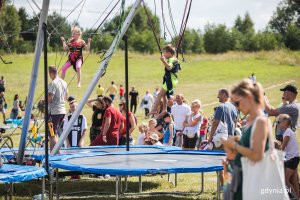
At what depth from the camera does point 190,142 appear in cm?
1198

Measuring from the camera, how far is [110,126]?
11344mm

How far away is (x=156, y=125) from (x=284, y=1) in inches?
3653

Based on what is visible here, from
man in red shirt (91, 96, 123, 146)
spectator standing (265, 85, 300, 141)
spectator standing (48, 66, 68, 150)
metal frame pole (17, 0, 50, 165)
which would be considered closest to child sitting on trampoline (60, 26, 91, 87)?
spectator standing (48, 66, 68, 150)

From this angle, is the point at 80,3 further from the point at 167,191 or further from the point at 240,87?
the point at 240,87

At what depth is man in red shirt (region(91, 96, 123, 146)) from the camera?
11.1 metres

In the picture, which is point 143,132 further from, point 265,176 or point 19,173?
point 265,176

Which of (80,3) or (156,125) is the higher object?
(80,3)

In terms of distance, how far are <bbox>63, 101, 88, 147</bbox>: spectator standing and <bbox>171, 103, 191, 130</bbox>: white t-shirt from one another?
1.71m

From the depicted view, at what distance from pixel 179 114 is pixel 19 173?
17.7 feet

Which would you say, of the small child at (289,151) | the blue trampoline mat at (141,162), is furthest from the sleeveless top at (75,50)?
the small child at (289,151)

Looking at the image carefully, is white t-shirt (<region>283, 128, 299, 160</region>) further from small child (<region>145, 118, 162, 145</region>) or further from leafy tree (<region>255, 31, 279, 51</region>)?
leafy tree (<region>255, 31, 279, 51</region>)

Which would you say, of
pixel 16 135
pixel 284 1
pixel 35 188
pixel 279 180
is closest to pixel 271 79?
pixel 16 135

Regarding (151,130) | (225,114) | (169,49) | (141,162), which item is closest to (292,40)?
(151,130)

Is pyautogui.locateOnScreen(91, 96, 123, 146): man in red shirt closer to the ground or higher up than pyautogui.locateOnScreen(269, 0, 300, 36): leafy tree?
closer to the ground
